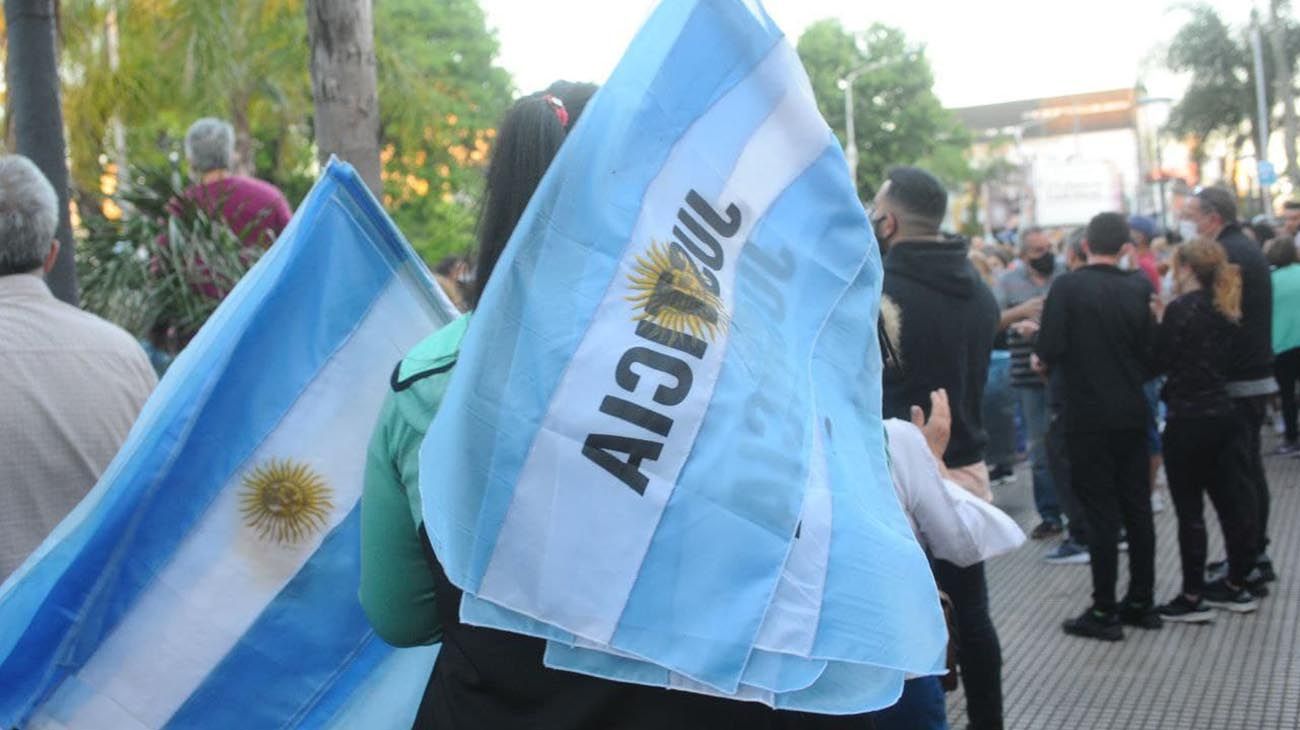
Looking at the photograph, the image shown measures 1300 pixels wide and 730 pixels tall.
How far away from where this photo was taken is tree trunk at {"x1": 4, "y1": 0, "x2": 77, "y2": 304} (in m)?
4.85

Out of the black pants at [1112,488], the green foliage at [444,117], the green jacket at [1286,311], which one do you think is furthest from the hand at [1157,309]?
the green foliage at [444,117]

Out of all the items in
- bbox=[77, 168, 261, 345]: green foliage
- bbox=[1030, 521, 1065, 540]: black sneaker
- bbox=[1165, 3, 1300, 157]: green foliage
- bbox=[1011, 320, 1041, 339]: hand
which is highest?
bbox=[1165, 3, 1300, 157]: green foliage

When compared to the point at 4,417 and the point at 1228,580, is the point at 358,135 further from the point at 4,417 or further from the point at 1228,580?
the point at 1228,580

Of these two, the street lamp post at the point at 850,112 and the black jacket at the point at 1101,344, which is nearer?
the black jacket at the point at 1101,344

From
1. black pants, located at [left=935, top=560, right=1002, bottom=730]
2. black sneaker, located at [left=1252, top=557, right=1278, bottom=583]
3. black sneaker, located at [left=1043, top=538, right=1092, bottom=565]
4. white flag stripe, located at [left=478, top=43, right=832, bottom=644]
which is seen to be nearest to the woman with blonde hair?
black sneaker, located at [left=1252, top=557, right=1278, bottom=583]

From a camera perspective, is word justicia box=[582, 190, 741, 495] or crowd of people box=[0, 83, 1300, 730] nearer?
word justicia box=[582, 190, 741, 495]

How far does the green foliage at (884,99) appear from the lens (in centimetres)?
6481

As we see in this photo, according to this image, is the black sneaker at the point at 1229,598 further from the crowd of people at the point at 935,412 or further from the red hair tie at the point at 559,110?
the red hair tie at the point at 559,110

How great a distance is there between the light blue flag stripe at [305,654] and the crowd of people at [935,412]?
0.59 meters

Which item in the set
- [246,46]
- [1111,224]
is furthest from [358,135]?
[246,46]

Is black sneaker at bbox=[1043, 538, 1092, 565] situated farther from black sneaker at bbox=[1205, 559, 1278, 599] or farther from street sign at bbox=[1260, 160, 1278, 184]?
street sign at bbox=[1260, 160, 1278, 184]

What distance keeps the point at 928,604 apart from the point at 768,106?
2.36 feet

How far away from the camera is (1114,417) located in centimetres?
694

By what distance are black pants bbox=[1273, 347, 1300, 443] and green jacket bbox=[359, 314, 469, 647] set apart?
11897mm
